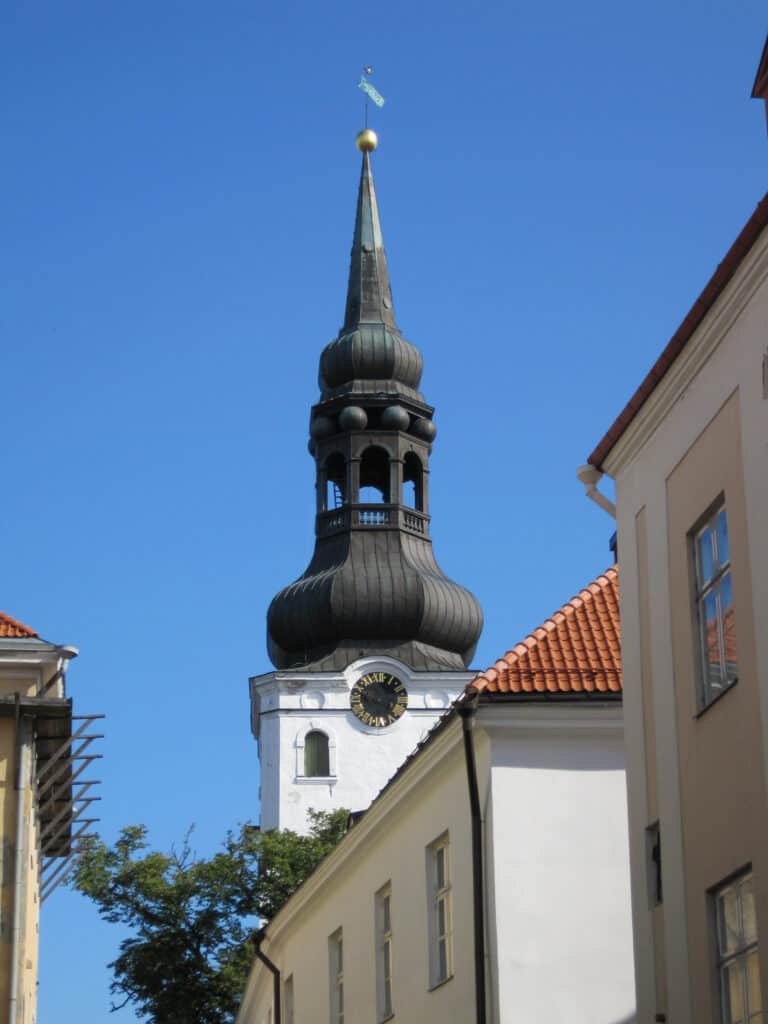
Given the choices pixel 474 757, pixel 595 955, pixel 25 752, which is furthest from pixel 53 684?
pixel 595 955

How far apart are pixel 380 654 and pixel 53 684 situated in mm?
47807

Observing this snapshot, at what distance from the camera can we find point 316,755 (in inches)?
2763

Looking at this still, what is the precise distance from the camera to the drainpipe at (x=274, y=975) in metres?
30.6

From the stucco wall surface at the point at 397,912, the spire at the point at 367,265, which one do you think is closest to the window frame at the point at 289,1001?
the stucco wall surface at the point at 397,912

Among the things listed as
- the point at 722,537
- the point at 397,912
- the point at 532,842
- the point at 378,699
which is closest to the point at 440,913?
the point at 397,912

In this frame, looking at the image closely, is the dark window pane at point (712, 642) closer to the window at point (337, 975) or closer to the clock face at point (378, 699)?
the window at point (337, 975)

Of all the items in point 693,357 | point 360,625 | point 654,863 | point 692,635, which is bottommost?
point 654,863

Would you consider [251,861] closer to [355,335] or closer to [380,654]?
[380,654]

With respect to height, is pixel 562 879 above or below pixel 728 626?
below

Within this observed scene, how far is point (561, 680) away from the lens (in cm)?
1955

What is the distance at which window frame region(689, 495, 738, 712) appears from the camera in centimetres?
1455

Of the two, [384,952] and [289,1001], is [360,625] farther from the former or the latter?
[384,952]

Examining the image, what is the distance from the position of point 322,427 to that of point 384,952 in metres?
49.0

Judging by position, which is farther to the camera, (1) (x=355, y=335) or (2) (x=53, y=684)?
(1) (x=355, y=335)
